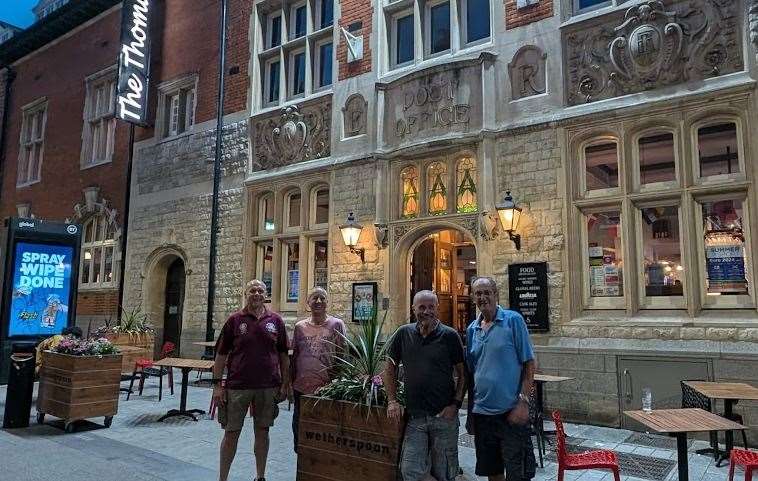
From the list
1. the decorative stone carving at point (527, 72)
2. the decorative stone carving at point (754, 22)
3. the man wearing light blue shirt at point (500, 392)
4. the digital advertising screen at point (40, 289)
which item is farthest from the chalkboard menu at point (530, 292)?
the digital advertising screen at point (40, 289)

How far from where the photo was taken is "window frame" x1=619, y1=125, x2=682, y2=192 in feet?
24.1

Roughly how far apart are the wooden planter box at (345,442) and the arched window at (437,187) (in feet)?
18.0

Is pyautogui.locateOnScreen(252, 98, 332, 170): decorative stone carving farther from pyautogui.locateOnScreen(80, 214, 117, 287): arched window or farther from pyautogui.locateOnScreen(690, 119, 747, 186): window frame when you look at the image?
pyautogui.locateOnScreen(690, 119, 747, 186): window frame

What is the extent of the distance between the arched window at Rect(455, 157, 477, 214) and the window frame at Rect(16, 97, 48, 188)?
15.1 meters

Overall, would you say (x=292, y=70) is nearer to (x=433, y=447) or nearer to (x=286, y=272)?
(x=286, y=272)

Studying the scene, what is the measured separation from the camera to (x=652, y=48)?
7.52 meters

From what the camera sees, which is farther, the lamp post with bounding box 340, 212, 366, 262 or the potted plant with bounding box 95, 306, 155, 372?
the potted plant with bounding box 95, 306, 155, 372

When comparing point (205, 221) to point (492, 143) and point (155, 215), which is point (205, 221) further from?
point (492, 143)

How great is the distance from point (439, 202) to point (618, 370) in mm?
3725

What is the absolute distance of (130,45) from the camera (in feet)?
46.1

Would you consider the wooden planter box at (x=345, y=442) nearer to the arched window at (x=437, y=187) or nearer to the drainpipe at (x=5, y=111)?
the arched window at (x=437, y=187)

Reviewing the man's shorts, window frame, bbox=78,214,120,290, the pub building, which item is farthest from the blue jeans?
window frame, bbox=78,214,120,290

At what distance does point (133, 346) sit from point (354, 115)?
6655 millimetres

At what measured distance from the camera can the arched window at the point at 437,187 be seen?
9320 millimetres
